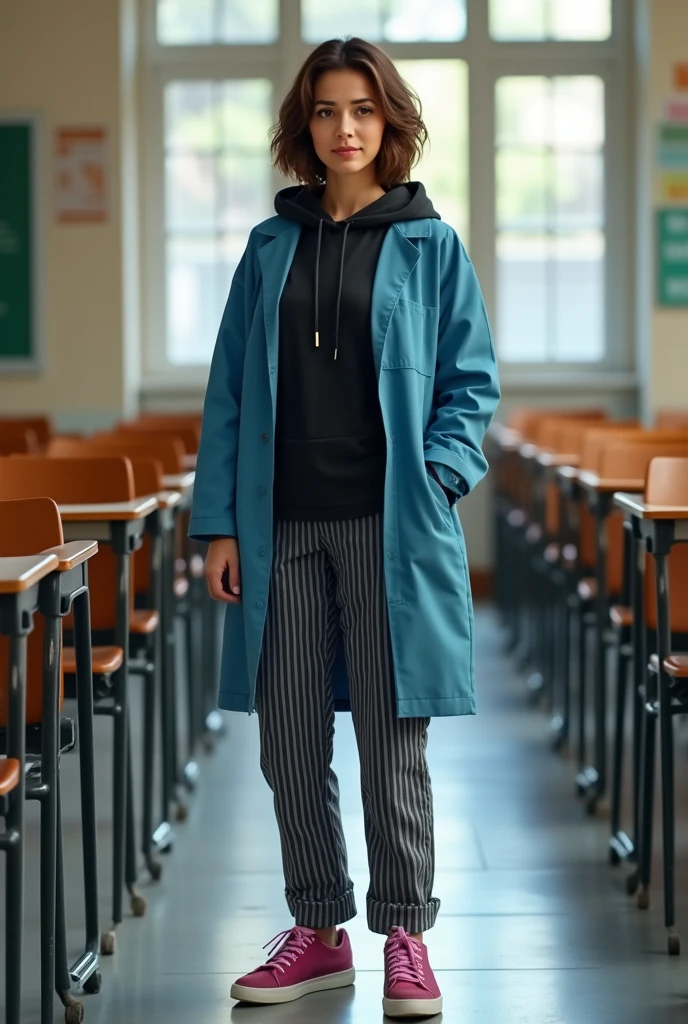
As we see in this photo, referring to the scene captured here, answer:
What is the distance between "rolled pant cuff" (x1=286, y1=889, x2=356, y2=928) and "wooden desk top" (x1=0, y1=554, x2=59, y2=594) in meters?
0.72

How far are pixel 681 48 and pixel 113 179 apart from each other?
2821 mm

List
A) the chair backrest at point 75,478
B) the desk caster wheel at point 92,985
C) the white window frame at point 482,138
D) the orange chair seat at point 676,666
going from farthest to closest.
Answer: the white window frame at point 482,138
the chair backrest at point 75,478
the orange chair seat at point 676,666
the desk caster wheel at point 92,985

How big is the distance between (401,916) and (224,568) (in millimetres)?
605

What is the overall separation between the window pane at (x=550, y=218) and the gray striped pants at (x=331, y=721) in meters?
5.77

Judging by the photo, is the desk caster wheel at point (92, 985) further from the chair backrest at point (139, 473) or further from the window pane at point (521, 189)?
the window pane at point (521, 189)

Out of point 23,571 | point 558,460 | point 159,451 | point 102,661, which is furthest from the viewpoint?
point 558,460

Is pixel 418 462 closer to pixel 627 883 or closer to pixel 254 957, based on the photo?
pixel 254 957

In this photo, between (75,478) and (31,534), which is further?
(75,478)

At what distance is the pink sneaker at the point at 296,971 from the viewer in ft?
7.78

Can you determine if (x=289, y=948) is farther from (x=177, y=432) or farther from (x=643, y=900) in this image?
(x=177, y=432)

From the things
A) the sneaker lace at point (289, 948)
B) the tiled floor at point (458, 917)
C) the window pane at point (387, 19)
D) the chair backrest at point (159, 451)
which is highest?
the window pane at point (387, 19)

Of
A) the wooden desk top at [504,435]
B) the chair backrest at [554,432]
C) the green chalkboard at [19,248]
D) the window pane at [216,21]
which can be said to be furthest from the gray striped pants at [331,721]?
the window pane at [216,21]

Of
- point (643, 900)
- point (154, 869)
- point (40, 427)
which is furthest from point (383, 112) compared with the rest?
point (40, 427)

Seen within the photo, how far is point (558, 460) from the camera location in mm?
4652
